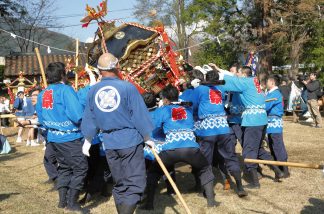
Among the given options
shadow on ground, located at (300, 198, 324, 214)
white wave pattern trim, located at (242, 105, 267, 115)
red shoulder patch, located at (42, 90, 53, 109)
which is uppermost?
red shoulder patch, located at (42, 90, 53, 109)

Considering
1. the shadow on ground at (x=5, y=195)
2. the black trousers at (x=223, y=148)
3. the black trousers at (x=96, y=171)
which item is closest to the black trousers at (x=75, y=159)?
the black trousers at (x=96, y=171)

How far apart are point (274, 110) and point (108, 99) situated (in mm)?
3596

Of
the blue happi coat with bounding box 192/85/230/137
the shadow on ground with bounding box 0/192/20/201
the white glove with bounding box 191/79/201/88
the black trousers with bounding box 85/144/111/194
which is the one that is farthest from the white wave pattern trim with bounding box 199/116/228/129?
the shadow on ground with bounding box 0/192/20/201

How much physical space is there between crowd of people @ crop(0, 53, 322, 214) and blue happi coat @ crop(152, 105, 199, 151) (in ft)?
0.04

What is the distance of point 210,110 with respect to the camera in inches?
222

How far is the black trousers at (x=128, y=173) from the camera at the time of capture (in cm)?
409

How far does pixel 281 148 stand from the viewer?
6773 mm

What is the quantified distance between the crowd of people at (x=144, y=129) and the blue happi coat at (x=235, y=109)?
0.02 metres

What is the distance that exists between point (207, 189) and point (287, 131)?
8054 mm

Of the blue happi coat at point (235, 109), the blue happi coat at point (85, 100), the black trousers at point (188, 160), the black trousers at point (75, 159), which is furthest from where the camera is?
the blue happi coat at point (235, 109)

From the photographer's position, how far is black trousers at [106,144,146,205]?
409cm

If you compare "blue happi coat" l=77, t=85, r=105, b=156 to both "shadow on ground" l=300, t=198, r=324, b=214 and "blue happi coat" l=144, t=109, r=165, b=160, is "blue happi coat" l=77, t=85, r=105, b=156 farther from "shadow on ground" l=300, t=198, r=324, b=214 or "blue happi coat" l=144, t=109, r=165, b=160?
"shadow on ground" l=300, t=198, r=324, b=214

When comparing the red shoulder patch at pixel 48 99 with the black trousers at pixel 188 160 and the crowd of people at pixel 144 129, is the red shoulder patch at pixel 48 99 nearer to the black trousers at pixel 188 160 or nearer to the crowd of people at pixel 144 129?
the crowd of people at pixel 144 129

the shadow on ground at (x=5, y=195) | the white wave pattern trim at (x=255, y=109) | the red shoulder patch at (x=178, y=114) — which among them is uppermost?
the red shoulder patch at (x=178, y=114)
